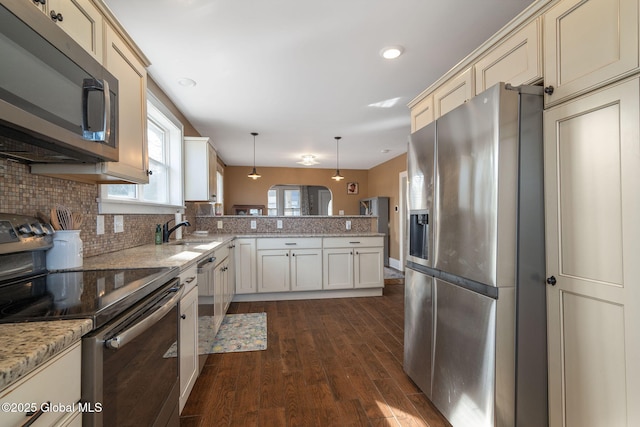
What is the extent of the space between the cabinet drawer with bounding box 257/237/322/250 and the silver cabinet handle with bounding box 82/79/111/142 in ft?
8.66

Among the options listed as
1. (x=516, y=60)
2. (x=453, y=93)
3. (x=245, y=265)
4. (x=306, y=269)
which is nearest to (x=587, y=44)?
(x=516, y=60)

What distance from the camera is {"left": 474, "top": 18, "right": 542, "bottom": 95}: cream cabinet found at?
1286mm

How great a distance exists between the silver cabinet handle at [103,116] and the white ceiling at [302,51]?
0.91m

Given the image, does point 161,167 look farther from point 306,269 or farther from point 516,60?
point 516,60

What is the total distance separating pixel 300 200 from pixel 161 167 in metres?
4.93

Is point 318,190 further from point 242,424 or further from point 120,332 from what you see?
point 120,332

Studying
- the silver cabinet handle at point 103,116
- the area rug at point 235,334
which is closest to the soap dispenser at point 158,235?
the area rug at point 235,334

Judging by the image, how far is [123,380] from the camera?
901 mm


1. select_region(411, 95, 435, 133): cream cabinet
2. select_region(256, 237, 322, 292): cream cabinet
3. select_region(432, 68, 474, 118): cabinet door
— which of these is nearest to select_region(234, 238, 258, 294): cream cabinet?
select_region(256, 237, 322, 292): cream cabinet

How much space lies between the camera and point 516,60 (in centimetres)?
139

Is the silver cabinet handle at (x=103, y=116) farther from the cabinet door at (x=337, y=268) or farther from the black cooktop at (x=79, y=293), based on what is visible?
the cabinet door at (x=337, y=268)

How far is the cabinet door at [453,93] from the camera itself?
1700mm

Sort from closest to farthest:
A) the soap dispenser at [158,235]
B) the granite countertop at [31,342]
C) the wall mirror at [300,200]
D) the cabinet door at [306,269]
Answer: the granite countertop at [31,342]
the soap dispenser at [158,235]
the cabinet door at [306,269]
the wall mirror at [300,200]

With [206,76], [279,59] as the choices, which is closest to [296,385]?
[279,59]
